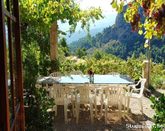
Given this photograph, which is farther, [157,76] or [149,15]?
[157,76]

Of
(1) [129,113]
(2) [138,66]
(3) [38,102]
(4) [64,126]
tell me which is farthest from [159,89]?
(3) [38,102]

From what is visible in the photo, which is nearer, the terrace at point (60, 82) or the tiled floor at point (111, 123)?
the terrace at point (60, 82)

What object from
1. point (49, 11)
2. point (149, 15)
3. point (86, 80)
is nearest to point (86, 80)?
point (86, 80)

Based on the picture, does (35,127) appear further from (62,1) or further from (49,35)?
(49,35)

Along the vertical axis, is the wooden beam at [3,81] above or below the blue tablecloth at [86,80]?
above

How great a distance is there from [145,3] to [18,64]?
113 centimetres

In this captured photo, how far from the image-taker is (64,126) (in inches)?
237

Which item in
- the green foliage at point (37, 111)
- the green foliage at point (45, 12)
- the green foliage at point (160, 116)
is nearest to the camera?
the green foliage at point (160, 116)

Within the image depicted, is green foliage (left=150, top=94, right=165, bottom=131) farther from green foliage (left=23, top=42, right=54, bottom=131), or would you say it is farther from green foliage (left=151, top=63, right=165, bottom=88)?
green foliage (left=151, top=63, right=165, bottom=88)

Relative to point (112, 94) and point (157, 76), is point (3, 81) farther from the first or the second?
point (157, 76)

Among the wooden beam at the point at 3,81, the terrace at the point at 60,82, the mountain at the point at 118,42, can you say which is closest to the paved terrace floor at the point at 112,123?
the terrace at the point at 60,82

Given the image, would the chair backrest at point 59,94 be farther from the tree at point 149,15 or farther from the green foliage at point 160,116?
the tree at point 149,15

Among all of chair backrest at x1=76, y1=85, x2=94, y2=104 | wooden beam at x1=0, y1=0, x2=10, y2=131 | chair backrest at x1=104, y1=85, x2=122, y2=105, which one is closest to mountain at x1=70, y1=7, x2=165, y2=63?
chair backrest at x1=104, y1=85, x2=122, y2=105

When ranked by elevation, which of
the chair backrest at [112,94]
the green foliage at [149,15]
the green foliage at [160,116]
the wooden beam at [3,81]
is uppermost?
the green foliage at [149,15]
